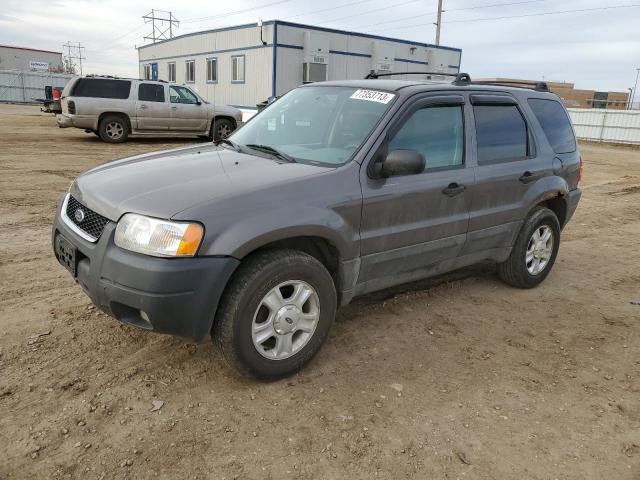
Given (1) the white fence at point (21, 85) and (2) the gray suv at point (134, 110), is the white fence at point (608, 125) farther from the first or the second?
(1) the white fence at point (21, 85)

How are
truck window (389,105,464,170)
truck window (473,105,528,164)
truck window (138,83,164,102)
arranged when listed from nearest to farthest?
truck window (389,105,464,170), truck window (473,105,528,164), truck window (138,83,164,102)

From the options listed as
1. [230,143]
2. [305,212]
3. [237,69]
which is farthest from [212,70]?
[305,212]

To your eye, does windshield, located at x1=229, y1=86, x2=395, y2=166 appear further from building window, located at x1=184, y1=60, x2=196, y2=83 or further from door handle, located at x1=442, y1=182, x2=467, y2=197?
building window, located at x1=184, y1=60, x2=196, y2=83

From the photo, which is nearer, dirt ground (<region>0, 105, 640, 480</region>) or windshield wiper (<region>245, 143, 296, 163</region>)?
dirt ground (<region>0, 105, 640, 480</region>)

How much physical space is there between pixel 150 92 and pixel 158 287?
13687mm

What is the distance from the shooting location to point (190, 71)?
93.2 feet

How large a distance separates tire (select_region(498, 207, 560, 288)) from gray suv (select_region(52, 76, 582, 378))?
3cm

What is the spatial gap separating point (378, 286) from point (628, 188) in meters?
10.1

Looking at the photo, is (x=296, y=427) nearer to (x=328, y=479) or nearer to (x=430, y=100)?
(x=328, y=479)

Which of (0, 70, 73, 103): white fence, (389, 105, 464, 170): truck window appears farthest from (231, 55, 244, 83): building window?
(0, 70, 73, 103): white fence

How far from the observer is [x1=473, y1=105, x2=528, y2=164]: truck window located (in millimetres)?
4180

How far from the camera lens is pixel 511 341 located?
12.8 feet

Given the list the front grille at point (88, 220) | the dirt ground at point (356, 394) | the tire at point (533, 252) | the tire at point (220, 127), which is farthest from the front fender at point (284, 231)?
the tire at point (220, 127)

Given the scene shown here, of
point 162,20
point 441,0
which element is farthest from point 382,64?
point 162,20
